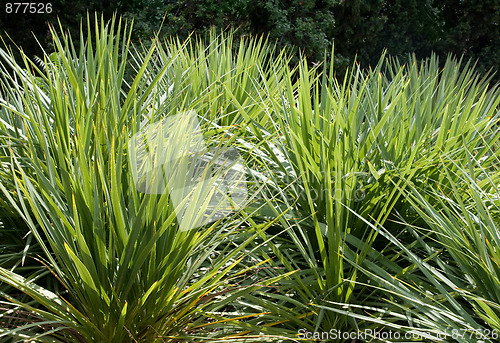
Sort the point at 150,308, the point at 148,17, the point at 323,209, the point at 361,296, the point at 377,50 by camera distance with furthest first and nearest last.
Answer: the point at 377,50, the point at 148,17, the point at 323,209, the point at 361,296, the point at 150,308

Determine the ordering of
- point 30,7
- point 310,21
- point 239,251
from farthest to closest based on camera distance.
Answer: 1. point 310,21
2. point 30,7
3. point 239,251

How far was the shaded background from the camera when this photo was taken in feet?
19.5

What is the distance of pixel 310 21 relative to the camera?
623 cm

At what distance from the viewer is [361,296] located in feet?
4.69

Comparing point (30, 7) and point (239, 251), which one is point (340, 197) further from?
point (30, 7)

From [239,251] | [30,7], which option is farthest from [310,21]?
[239,251]

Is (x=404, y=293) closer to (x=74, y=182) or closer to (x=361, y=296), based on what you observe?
(x=361, y=296)

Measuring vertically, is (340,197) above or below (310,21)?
below

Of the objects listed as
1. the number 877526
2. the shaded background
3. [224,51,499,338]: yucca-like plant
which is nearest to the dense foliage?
[224,51,499,338]: yucca-like plant

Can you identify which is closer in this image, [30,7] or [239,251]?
[239,251]

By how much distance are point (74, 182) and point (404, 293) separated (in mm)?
868

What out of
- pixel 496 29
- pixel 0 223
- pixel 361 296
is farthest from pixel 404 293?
pixel 496 29

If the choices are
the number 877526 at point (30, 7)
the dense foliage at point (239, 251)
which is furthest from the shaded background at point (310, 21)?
the dense foliage at point (239, 251)

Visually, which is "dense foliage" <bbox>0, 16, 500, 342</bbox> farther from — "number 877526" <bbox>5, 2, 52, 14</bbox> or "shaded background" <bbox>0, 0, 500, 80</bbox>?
"number 877526" <bbox>5, 2, 52, 14</bbox>
